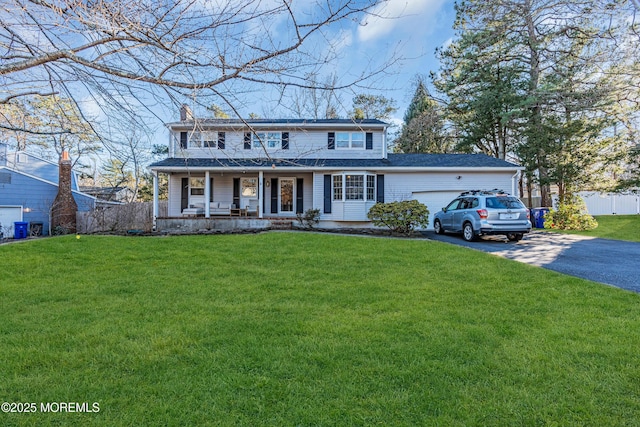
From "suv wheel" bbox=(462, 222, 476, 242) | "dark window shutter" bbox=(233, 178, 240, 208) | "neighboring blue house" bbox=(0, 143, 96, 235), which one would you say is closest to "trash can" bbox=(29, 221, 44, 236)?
"neighboring blue house" bbox=(0, 143, 96, 235)

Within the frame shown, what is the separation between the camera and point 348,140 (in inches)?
672

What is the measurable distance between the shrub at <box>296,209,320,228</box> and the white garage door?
4778 mm

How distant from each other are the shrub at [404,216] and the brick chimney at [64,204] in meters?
15.0

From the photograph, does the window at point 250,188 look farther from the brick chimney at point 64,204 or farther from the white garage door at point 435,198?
the brick chimney at point 64,204

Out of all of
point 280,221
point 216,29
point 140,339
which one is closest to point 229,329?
point 140,339

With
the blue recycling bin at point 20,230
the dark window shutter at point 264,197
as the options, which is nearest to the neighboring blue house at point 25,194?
Result: the blue recycling bin at point 20,230

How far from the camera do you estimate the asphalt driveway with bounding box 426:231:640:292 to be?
6262 mm

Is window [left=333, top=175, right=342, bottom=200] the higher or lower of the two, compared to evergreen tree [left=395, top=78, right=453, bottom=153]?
lower

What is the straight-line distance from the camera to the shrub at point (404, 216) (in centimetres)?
1221

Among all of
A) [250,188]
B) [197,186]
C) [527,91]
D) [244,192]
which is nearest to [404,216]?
[250,188]

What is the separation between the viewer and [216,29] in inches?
142

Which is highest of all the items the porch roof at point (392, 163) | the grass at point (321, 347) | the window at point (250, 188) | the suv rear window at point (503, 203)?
the porch roof at point (392, 163)

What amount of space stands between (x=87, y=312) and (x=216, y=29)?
12.5 ft

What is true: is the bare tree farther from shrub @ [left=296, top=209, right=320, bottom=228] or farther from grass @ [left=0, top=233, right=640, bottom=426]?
shrub @ [left=296, top=209, right=320, bottom=228]
